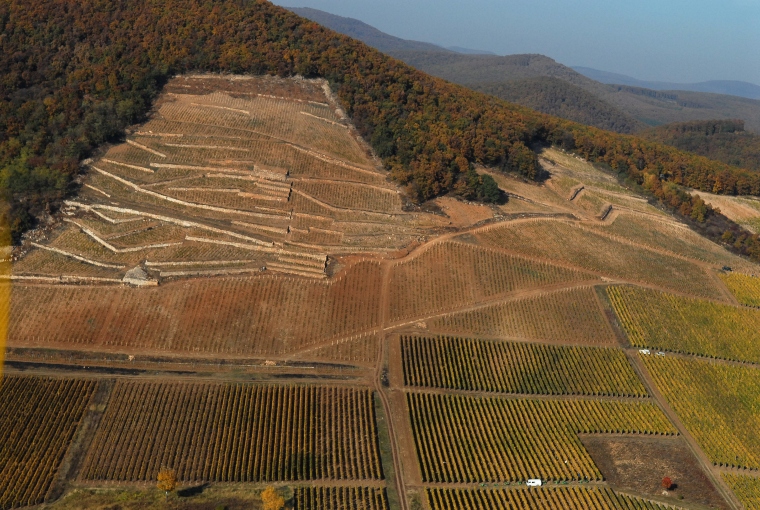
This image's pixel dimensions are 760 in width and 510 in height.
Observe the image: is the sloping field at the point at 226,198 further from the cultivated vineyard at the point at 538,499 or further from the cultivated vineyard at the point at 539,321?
the cultivated vineyard at the point at 538,499

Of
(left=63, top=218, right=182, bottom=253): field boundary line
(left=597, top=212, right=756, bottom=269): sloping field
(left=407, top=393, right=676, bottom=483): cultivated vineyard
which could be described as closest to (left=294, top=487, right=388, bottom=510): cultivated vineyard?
(left=407, top=393, right=676, bottom=483): cultivated vineyard

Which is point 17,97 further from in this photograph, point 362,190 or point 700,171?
point 700,171

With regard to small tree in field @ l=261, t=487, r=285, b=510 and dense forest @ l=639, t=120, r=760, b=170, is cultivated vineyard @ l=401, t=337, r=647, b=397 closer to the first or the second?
small tree in field @ l=261, t=487, r=285, b=510

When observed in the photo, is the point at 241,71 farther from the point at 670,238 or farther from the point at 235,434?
the point at 670,238

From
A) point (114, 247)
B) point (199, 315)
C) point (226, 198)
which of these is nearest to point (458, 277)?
point (199, 315)

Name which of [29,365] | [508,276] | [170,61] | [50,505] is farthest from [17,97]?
[508,276]

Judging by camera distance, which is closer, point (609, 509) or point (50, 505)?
point (50, 505)
